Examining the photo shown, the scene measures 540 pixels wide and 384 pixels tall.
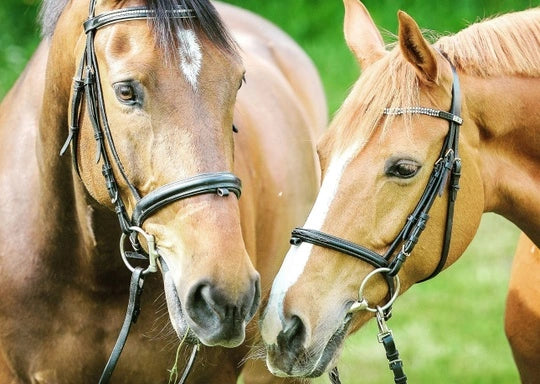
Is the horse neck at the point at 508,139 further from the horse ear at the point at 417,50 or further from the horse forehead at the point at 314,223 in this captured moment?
the horse forehead at the point at 314,223

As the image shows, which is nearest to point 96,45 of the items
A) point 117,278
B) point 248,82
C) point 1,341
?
point 117,278

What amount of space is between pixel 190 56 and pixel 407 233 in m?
0.89

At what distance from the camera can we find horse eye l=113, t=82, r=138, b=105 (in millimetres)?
3123

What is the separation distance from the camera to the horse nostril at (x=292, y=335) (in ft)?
10.1

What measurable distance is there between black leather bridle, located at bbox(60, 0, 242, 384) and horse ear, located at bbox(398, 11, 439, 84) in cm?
68

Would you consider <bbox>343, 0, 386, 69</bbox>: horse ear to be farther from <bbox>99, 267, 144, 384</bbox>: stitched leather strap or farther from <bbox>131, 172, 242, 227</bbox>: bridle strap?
<bbox>99, 267, 144, 384</bbox>: stitched leather strap

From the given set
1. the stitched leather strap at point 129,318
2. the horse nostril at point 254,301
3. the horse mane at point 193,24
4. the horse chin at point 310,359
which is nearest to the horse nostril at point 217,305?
the horse nostril at point 254,301

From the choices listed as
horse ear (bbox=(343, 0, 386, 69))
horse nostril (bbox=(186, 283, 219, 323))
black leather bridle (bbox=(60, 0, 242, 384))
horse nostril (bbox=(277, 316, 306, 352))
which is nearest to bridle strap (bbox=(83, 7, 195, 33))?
black leather bridle (bbox=(60, 0, 242, 384))

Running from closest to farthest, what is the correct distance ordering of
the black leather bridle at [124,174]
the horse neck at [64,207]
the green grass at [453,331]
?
the black leather bridle at [124,174], the horse neck at [64,207], the green grass at [453,331]

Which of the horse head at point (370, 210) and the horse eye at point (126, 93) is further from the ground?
the horse eye at point (126, 93)

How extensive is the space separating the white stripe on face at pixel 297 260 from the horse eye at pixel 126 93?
0.66 m

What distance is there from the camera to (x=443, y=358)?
6266mm

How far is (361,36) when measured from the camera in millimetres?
3662

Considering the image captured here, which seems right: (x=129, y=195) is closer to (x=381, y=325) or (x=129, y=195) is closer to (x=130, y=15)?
(x=130, y=15)
